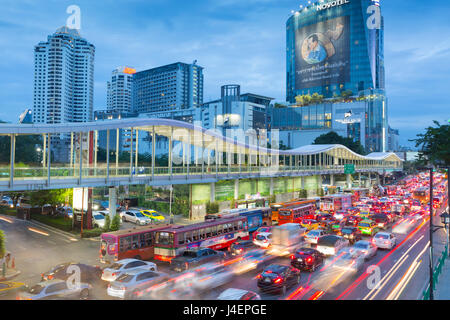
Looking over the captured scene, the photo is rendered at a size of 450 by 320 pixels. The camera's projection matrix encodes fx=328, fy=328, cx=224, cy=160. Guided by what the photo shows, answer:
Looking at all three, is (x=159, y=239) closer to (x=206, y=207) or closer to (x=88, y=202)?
(x=88, y=202)

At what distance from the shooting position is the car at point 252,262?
19953 millimetres

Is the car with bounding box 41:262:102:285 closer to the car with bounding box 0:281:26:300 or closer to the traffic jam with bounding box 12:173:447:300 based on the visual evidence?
the traffic jam with bounding box 12:173:447:300

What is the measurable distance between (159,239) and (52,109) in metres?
170

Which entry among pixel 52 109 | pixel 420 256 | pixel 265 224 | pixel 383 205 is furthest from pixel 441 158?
pixel 52 109

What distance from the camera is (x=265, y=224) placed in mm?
35438

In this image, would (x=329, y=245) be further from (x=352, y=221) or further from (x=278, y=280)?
(x=352, y=221)

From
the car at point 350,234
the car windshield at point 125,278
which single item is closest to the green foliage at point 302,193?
the car at point 350,234

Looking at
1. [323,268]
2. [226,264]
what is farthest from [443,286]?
[226,264]

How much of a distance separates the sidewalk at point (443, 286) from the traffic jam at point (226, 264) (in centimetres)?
263

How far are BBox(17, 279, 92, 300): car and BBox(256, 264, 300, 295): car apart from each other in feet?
27.6

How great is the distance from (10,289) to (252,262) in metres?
13.4

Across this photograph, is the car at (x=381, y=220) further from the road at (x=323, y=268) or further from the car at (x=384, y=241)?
the car at (x=384, y=241)

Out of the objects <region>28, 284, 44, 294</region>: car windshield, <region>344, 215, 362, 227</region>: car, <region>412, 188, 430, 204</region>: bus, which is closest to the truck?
<region>344, 215, 362, 227</region>: car

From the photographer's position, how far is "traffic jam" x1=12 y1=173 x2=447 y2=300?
15.3m
